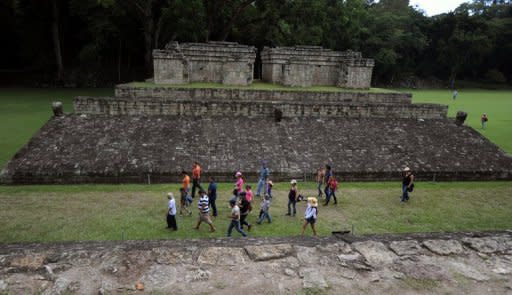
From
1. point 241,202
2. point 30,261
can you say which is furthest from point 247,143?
point 30,261

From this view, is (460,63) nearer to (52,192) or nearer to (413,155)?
(413,155)

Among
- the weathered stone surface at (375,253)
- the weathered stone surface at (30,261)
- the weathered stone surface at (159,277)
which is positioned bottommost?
the weathered stone surface at (159,277)

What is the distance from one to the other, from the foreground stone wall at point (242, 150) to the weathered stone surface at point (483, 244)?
5763 mm

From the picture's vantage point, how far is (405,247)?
171 inches

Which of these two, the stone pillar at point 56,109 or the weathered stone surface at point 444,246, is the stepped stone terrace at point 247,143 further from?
the weathered stone surface at point 444,246

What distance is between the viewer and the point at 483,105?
2439 centimetres

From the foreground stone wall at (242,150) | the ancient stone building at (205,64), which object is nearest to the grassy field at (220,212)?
the foreground stone wall at (242,150)

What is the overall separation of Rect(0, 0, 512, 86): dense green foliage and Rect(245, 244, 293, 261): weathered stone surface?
66.6ft

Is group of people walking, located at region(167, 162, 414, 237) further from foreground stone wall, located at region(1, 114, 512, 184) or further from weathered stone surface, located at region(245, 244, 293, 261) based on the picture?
weathered stone surface, located at region(245, 244, 293, 261)

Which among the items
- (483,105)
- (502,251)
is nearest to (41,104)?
(502,251)

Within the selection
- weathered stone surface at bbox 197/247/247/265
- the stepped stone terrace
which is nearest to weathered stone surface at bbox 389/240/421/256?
weathered stone surface at bbox 197/247/247/265

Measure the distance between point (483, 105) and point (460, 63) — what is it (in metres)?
22.6

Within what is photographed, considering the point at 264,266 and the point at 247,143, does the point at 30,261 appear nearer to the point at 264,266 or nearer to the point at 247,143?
the point at 264,266

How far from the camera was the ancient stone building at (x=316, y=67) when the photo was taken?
59.7 feet
